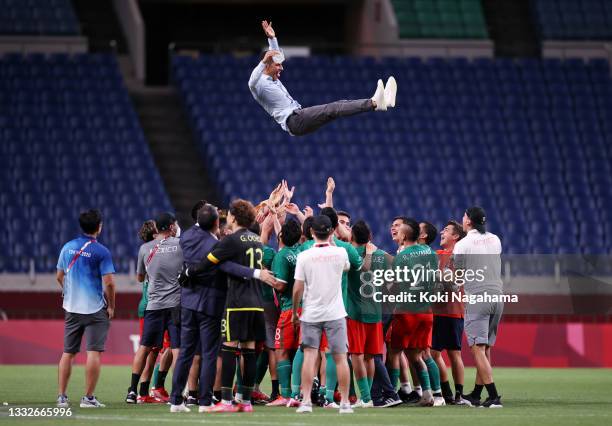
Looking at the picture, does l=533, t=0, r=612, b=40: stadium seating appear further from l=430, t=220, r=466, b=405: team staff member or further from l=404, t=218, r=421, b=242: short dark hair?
l=404, t=218, r=421, b=242: short dark hair

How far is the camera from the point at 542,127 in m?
28.0

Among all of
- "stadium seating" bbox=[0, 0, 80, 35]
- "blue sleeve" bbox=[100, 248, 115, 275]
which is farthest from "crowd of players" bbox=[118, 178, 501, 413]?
"stadium seating" bbox=[0, 0, 80, 35]

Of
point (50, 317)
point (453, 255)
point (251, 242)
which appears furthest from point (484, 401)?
point (50, 317)

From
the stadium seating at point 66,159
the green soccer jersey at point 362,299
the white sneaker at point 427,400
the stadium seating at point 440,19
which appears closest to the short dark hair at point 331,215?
the green soccer jersey at point 362,299

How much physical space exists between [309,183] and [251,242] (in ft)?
46.0

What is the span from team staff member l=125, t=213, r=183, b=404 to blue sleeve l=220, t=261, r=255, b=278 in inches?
61.6

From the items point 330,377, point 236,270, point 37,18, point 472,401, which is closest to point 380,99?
point 236,270

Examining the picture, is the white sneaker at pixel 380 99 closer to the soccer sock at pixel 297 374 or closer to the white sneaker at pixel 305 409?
the soccer sock at pixel 297 374

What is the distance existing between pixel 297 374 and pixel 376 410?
1063mm

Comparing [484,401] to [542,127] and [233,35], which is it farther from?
[233,35]

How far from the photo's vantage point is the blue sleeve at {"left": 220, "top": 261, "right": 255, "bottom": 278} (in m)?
11.6

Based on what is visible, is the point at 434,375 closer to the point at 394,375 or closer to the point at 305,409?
the point at 394,375

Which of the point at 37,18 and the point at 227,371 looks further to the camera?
the point at 37,18

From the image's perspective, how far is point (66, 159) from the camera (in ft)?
83.7
